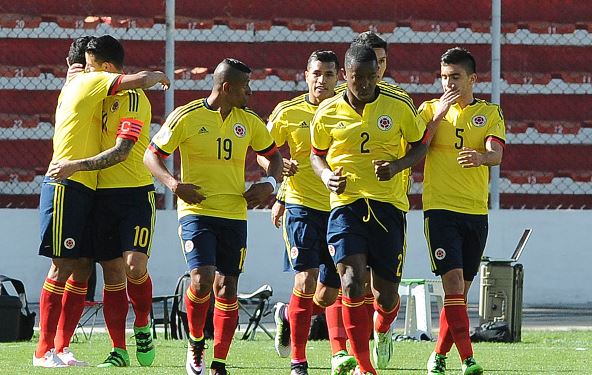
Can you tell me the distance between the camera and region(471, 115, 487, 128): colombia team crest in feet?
31.4

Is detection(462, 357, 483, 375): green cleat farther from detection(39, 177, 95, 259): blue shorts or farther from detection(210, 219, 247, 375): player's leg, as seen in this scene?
detection(39, 177, 95, 259): blue shorts

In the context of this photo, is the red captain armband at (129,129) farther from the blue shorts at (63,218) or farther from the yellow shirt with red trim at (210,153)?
the blue shorts at (63,218)

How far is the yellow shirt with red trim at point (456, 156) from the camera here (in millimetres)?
9523

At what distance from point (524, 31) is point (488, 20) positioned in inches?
18.7

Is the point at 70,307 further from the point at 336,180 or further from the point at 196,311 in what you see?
the point at 336,180

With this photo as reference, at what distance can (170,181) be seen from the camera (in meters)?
9.09

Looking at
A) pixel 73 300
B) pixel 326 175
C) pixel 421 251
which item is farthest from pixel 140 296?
pixel 421 251

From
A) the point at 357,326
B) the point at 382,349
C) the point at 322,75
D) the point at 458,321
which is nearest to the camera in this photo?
the point at 357,326

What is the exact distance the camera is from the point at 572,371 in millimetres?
10109

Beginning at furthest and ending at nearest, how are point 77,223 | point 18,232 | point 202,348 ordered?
point 18,232 < point 77,223 < point 202,348

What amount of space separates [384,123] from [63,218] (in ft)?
7.30

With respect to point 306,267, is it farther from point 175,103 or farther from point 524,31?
point 524,31

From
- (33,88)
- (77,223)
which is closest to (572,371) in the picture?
(77,223)

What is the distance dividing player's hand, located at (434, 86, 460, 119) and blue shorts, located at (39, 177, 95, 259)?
232cm
